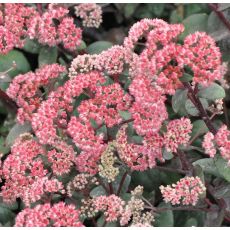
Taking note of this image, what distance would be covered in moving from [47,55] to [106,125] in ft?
3.02

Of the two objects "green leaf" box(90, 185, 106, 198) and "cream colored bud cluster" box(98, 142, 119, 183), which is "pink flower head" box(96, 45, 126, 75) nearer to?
"cream colored bud cluster" box(98, 142, 119, 183)

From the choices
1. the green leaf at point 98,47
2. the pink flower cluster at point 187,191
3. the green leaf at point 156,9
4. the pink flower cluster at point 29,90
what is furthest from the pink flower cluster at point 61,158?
the green leaf at point 156,9

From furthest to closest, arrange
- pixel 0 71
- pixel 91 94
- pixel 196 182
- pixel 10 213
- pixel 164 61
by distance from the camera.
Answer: pixel 0 71, pixel 10 213, pixel 91 94, pixel 196 182, pixel 164 61

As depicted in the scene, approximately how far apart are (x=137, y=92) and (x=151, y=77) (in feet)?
0.31

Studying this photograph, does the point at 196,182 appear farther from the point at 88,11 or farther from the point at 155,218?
the point at 88,11

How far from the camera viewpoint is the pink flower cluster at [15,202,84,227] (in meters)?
2.45

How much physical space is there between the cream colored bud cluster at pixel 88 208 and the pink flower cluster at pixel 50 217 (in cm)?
30

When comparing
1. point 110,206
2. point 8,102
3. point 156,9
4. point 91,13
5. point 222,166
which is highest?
point 91,13

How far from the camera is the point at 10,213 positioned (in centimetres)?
314

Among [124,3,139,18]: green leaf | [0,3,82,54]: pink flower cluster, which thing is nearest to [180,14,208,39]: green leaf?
[124,3,139,18]: green leaf

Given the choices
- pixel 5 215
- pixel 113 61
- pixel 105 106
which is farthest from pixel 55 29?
pixel 5 215

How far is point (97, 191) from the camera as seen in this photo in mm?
2990

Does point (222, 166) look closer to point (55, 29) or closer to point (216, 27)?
point (216, 27)

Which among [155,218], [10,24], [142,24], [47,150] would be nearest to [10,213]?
[47,150]
